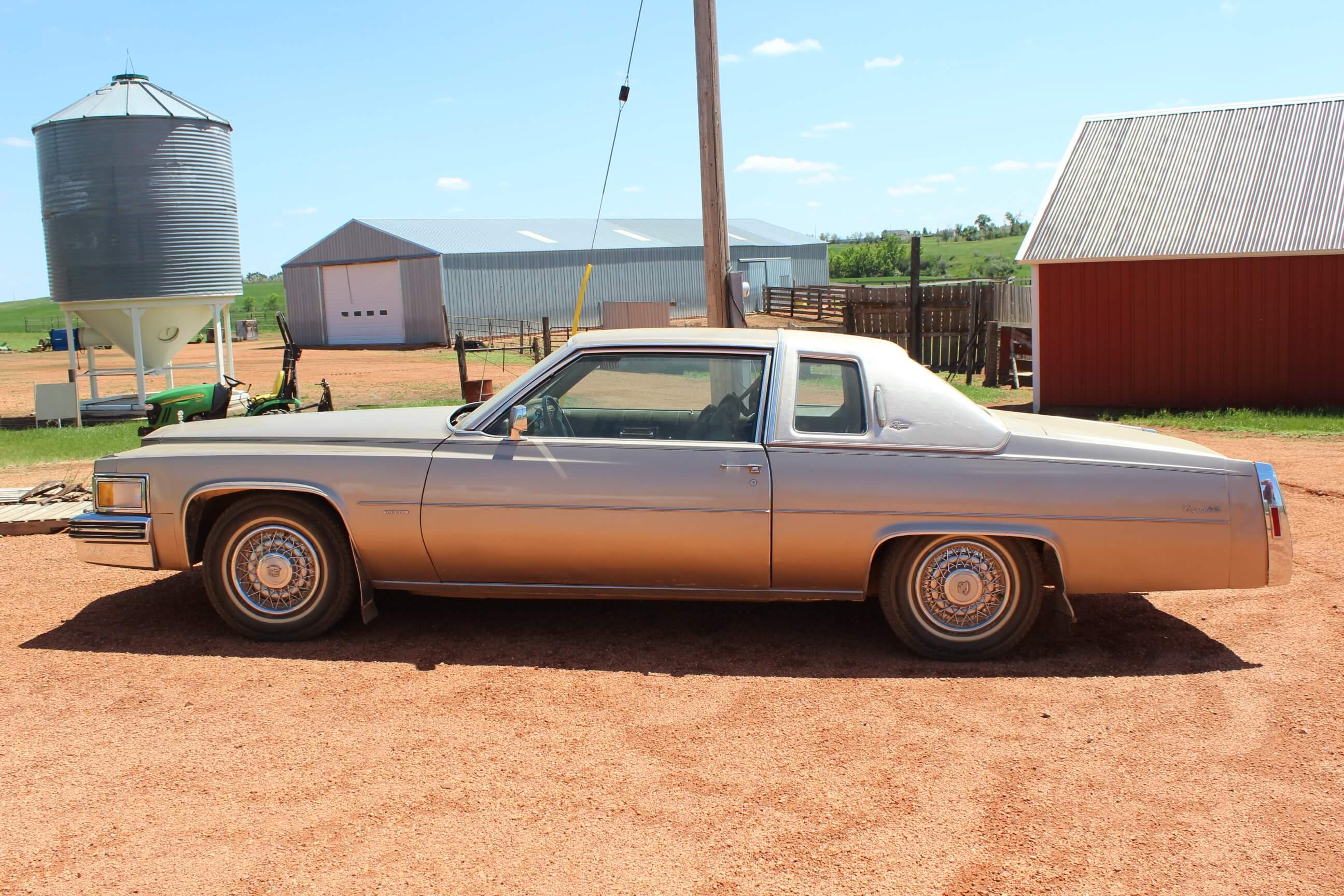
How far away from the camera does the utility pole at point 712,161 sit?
1042 cm

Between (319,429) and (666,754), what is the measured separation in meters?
2.58

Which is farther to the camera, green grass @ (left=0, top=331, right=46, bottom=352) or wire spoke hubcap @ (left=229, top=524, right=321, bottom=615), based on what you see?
green grass @ (left=0, top=331, right=46, bottom=352)

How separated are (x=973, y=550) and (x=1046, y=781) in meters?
1.39

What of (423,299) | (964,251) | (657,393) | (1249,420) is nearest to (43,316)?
(423,299)

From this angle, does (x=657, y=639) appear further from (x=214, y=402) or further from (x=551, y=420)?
(x=214, y=402)

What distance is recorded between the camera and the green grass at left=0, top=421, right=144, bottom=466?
42.8 feet

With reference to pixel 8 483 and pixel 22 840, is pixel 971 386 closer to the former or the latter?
pixel 8 483

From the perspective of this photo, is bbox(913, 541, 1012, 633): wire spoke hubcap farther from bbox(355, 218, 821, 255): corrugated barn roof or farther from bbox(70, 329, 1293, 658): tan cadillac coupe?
bbox(355, 218, 821, 255): corrugated barn roof

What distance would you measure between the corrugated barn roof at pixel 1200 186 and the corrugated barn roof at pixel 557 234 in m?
22.6

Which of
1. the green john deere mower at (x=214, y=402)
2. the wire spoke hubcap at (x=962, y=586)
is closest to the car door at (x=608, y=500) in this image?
the wire spoke hubcap at (x=962, y=586)

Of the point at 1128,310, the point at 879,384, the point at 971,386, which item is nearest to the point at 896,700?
the point at 879,384

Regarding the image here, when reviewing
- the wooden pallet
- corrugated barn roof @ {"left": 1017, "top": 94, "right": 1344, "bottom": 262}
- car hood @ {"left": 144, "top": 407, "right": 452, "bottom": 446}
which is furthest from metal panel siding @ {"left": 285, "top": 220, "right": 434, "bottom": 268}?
car hood @ {"left": 144, "top": 407, "right": 452, "bottom": 446}

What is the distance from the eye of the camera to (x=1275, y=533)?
510 centimetres

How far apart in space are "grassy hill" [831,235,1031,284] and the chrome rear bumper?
64144mm
